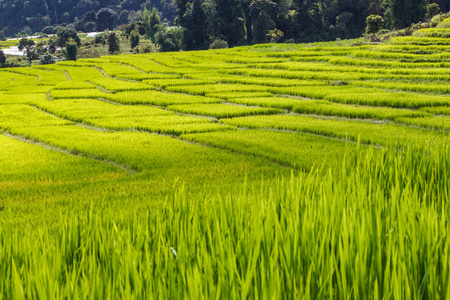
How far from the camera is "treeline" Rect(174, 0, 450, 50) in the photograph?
4988 cm

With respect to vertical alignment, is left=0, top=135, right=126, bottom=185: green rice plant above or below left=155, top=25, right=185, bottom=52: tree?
below

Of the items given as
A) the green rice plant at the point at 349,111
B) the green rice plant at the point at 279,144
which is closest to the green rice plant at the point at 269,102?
the green rice plant at the point at 349,111

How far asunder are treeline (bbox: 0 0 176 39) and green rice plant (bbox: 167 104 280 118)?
113 metres

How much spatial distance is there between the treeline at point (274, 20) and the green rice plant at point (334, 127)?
3544cm

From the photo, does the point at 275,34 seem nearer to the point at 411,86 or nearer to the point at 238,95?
the point at 238,95

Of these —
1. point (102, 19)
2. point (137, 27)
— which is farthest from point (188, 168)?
point (102, 19)

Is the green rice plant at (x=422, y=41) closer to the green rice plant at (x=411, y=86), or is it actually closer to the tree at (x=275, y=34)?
the green rice plant at (x=411, y=86)

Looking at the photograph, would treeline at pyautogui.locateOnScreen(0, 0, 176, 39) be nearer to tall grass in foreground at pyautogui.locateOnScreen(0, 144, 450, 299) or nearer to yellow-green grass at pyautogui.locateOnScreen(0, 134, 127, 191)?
yellow-green grass at pyautogui.locateOnScreen(0, 134, 127, 191)

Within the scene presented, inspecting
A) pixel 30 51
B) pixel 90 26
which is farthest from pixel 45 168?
pixel 90 26

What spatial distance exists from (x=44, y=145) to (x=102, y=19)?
342 ft

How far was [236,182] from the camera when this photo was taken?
21.6ft

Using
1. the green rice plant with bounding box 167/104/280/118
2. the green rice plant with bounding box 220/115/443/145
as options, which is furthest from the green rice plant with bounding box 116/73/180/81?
the green rice plant with bounding box 220/115/443/145

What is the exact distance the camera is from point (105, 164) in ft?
27.0

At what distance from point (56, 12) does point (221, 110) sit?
5278 inches
